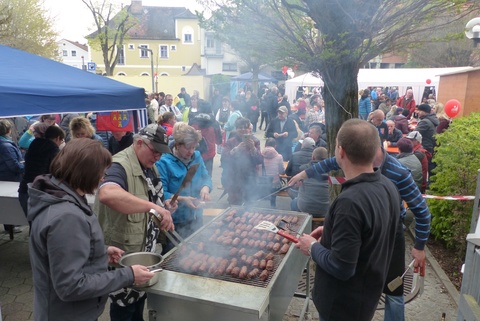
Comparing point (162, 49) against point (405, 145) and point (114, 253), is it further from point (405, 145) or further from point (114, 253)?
point (114, 253)

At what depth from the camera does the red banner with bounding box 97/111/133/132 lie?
571 cm

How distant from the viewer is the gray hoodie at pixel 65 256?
69.2 inches

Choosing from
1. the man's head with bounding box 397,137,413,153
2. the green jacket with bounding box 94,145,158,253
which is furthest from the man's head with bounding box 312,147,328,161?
the green jacket with bounding box 94,145,158,253

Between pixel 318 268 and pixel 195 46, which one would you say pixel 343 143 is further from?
pixel 195 46

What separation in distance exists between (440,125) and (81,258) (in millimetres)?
9148

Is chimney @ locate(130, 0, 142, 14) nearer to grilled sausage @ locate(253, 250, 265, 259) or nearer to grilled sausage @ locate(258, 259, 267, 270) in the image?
grilled sausage @ locate(253, 250, 265, 259)

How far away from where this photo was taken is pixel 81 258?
180cm

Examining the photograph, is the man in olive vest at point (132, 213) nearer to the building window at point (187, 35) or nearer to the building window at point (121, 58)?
the building window at point (187, 35)

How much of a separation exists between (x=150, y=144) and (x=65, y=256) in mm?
1158

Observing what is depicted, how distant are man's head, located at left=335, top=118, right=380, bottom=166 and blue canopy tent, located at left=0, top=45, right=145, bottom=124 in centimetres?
307

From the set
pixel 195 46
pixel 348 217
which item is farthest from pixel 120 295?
pixel 195 46

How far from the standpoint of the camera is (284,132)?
9.49m

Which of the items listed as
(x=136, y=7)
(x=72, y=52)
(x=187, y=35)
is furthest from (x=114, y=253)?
(x=72, y=52)

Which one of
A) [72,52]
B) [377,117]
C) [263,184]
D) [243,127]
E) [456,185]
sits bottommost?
[263,184]
